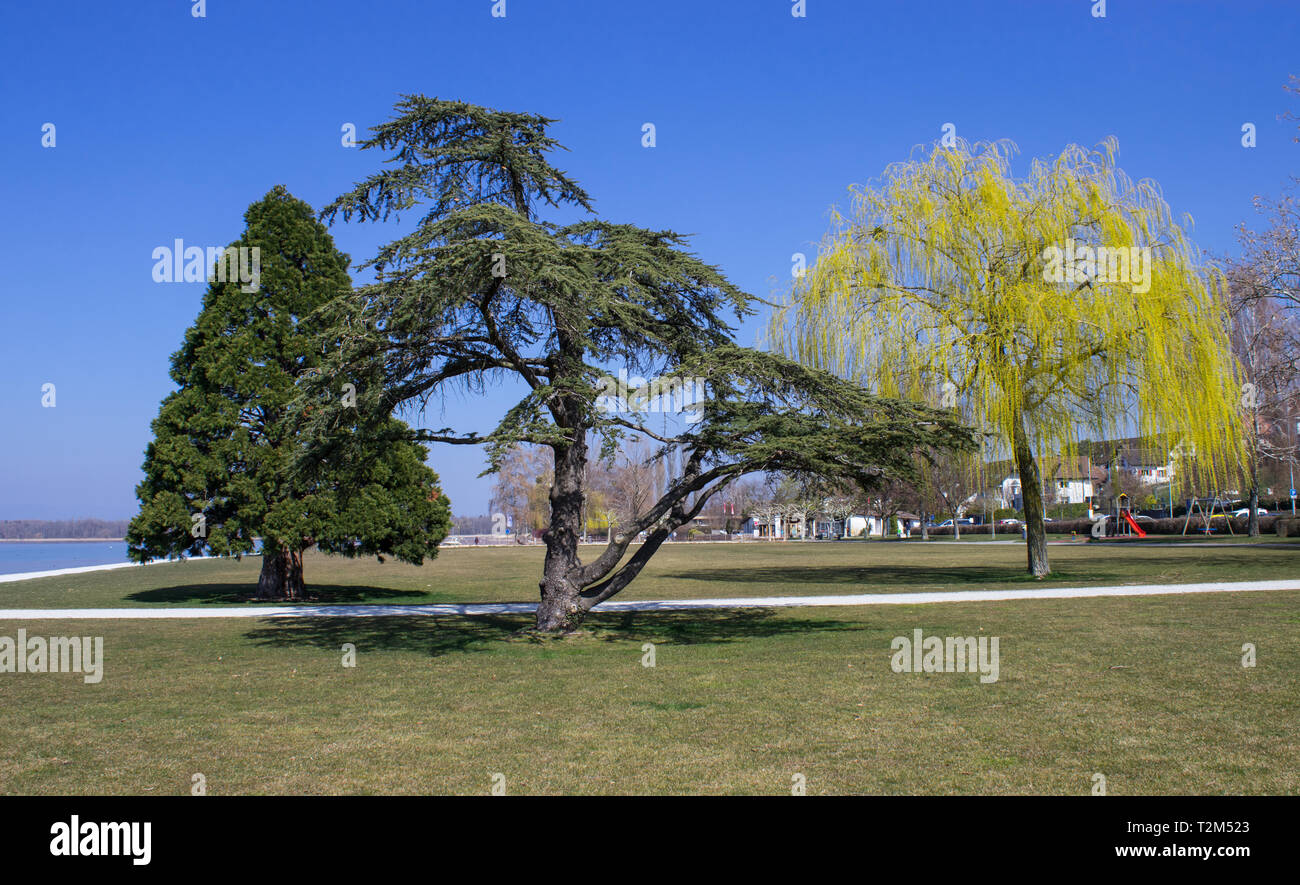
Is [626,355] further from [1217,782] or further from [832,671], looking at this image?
[1217,782]

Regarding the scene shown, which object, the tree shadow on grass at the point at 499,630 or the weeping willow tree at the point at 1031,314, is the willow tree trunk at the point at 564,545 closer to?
the tree shadow on grass at the point at 499,630

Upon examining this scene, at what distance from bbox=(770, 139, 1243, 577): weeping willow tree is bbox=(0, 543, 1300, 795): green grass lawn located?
6.45 m

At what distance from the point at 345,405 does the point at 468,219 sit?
9.90 ft

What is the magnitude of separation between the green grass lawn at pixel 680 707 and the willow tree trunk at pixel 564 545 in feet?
1.57

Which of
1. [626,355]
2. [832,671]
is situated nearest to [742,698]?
[832,671]

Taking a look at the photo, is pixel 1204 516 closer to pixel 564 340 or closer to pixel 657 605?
pixel 657 605

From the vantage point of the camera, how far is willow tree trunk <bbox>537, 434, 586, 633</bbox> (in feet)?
43.2

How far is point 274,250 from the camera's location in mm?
21266

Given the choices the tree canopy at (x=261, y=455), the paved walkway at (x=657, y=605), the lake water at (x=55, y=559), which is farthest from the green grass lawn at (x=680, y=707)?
the lake water at (x=55, y=559)

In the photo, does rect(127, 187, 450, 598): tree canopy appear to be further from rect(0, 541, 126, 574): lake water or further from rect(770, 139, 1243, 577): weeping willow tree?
rect(770, 139, 1243, 577): weeping willow tree

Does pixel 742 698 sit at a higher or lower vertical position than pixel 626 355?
lower

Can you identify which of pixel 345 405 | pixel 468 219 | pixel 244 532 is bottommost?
pixel 244 532
